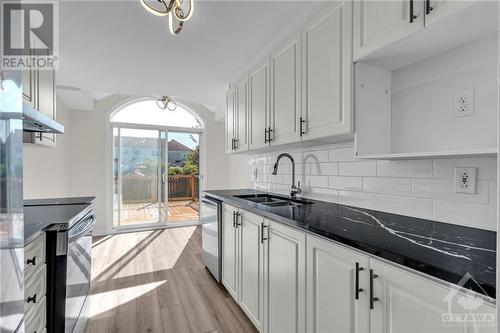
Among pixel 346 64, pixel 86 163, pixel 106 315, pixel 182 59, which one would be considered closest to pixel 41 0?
pixel 182 59

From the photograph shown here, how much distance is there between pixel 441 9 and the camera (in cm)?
95

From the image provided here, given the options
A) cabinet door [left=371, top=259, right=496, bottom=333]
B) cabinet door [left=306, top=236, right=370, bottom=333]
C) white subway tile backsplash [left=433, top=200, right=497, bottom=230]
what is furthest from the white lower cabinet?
white subway tile backsplash [left=433, top=200, right=497, bottom=230]

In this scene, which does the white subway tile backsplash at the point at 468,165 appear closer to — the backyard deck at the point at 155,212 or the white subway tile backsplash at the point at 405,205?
the white subway tile backsplash at the point at 405,205

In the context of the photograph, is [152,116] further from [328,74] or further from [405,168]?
[405,168]

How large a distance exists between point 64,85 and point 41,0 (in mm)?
1720

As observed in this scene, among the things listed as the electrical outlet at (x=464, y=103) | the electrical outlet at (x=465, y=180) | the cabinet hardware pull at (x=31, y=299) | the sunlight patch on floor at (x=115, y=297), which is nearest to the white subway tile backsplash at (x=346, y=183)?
the electrical outlet at (x=465, y=180)

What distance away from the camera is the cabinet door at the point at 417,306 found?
2.15 feet

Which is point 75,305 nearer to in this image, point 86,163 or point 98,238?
point 98,238

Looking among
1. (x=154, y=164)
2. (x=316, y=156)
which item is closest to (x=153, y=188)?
(x=154, y=164)

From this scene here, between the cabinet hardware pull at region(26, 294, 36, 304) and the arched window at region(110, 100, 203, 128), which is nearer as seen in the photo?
the cabinet hardware pull at region(26, 294, 36, 304)

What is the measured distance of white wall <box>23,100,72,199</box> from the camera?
2942 mm

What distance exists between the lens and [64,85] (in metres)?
3.04

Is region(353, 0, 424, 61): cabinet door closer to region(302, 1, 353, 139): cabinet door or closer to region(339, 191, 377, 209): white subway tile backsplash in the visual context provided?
region(302, 1, 353, 139): cabinet door

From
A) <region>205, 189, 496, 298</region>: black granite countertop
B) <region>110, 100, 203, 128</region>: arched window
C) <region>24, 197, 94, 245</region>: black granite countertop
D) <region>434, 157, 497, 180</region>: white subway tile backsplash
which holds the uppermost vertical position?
<region>110, 100, 203, 128</region>: arched window
